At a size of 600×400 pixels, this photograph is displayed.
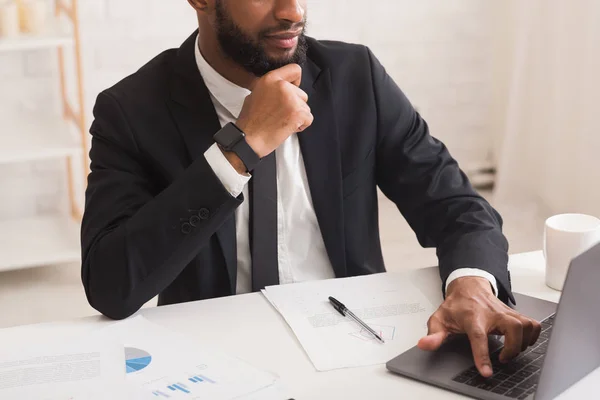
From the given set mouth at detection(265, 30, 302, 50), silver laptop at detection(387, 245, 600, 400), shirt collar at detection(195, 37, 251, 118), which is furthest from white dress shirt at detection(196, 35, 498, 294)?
silver laptop at detection(387, 245, 600, 400)

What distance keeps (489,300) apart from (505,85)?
2659 mm

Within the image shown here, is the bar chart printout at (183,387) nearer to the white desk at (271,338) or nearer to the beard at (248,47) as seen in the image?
the white desk at (271,338)

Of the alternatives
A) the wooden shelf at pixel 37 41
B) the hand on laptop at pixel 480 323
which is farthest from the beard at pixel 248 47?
the wooden shelf at pixel 37 41

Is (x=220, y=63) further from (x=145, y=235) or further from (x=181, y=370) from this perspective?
(x=181, y=370)

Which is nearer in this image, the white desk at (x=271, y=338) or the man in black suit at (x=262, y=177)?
the white desk at (x=271, y=338)

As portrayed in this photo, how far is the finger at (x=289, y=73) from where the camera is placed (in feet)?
5.35

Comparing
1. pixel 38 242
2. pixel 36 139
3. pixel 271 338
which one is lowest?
pixel 38 242

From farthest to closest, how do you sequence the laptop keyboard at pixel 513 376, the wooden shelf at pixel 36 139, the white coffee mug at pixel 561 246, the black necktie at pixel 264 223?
the wooden shelf at pixel 36 139 → the black necktie at pixel 264 223 → the white coffee mug at pixel 561 246 → the laptop keyboard at pixel 513 376

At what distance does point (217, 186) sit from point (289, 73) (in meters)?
0.26

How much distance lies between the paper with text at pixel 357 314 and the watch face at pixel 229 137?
0.26 m

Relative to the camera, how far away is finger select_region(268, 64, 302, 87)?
5.35ft

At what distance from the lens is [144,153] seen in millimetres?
1698

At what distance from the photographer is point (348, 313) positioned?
1503mm

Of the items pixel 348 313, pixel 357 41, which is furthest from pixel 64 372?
pixel 357 41
